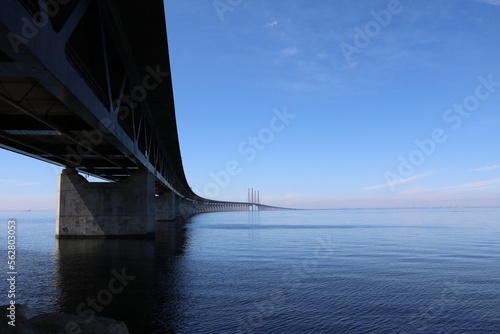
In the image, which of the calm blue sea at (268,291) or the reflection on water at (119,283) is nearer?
the calm blue sea at (268,291)

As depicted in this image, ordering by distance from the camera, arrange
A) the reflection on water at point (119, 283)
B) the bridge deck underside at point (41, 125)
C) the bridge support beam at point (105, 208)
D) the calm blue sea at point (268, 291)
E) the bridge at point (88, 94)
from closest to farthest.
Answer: the calm blue sea at point (268, 291)
the bridge at point (88, 94)
the reflection on water at point (119, 283)
the bridge deck underside at point (41, 125)
the bridge support beam at point (105, 208)

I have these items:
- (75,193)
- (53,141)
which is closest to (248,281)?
(53,141)

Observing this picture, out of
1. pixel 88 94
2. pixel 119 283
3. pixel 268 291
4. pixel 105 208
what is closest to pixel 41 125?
pixel 88 94

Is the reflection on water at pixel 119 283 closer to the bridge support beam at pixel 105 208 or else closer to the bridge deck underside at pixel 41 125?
the bridge deck underside at pixel 41 125

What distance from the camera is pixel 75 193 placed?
37188mm

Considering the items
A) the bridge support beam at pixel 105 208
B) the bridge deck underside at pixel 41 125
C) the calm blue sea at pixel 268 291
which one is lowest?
the calm blue sea at pixel 268 291

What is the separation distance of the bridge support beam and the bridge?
0.10m

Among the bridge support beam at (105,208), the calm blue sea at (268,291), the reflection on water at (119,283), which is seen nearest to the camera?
the calm blue sea at (268,291)

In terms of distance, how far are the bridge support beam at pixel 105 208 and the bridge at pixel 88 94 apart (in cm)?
10

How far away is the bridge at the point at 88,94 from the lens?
11383 millimetres

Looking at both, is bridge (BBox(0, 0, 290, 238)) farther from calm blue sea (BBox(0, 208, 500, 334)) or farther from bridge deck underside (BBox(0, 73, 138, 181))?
calm blue sea (BBox(0, 208, 500, 334))

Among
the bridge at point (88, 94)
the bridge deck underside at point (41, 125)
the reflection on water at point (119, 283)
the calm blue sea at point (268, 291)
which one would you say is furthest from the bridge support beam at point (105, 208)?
the calm blue sea at point (268, 291)

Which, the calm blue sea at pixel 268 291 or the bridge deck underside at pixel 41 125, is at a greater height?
the bridge deck underside at pixel 41 125

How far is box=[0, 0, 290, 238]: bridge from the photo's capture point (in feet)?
37.3
